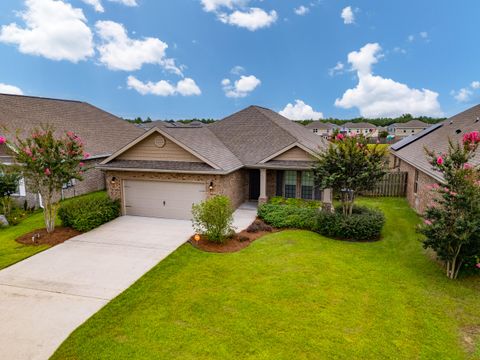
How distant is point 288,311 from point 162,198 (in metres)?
9.54

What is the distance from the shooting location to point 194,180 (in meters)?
14.3

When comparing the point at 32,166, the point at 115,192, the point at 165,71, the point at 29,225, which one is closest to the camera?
the point at 32,166

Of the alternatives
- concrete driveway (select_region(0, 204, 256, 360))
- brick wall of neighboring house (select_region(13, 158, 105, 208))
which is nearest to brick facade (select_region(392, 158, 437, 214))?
concrete driveway (select_region(0, 204, 256, 360))

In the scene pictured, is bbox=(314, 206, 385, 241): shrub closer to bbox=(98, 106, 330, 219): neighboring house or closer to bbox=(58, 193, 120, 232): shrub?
bbox=(98, 106, 330, 219): neighboring house

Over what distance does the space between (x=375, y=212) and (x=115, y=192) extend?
12.0m

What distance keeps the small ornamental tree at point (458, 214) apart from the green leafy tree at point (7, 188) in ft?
57.7

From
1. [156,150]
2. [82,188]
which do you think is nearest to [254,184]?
[156,150]

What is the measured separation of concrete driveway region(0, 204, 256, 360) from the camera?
20.6 ft

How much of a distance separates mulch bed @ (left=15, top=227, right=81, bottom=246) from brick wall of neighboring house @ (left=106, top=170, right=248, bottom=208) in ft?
10.1

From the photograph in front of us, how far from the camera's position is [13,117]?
62.1 ft

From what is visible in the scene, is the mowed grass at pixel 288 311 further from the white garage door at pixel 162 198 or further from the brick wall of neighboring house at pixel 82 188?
the brick wall of neighboring house at pixel 82 188

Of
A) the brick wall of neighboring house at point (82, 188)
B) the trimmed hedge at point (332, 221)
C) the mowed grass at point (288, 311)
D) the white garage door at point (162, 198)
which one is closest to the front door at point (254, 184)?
the trimmed hedge at point (332, 221)

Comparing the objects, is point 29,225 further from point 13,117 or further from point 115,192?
point 13,117

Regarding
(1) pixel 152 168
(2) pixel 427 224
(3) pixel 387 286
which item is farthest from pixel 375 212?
(1) pixel 152 168
